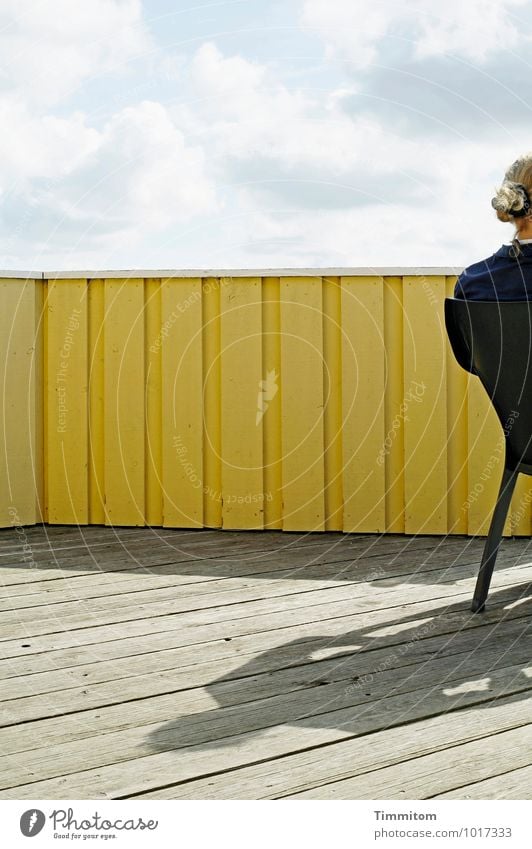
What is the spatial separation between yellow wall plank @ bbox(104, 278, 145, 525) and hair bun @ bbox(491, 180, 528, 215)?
1.63m

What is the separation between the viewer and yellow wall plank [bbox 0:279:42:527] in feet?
11.8

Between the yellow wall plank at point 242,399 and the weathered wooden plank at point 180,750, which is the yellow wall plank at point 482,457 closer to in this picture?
the yellow wall plank at point 242,399

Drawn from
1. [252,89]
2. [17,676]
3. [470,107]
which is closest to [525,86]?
[470,107]

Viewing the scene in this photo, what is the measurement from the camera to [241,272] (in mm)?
3455

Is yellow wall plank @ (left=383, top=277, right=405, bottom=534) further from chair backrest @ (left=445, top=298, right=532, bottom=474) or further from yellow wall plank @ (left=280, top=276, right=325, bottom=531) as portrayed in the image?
chair backrest @ (left=445, top=298, right=532, bottom=474)

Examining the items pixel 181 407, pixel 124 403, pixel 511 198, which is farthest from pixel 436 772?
pixel 124 403

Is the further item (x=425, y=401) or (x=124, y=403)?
(x=124, y=403)

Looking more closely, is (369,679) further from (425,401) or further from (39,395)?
(39,395)

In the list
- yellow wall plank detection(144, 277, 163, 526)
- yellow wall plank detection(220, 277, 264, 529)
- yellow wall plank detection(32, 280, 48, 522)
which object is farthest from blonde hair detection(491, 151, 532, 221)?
yellow wall plank detection(32, 280, 48, 522)

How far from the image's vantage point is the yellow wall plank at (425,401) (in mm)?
3363

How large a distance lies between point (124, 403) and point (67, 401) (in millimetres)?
237

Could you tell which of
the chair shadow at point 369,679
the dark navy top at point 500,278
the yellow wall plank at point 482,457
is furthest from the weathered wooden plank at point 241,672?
the yellow wall plank at point 482,457

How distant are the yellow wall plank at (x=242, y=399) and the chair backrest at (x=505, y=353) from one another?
1.26 metres
